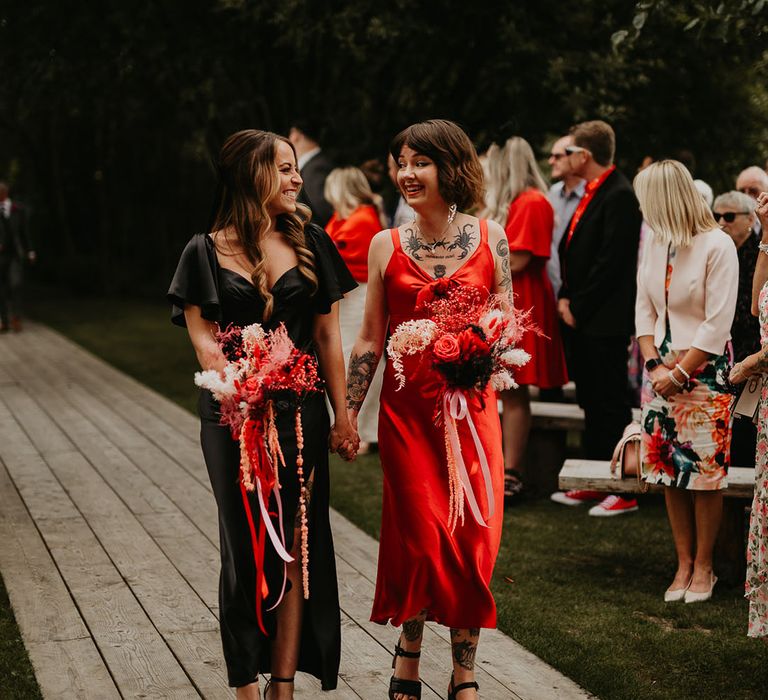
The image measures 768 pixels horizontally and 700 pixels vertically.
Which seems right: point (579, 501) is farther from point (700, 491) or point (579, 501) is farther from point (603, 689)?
point (603, 689)

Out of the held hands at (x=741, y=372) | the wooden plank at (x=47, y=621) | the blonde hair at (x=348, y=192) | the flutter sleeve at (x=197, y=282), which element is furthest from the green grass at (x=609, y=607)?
the flutter sleeve at (x=197, y=282)

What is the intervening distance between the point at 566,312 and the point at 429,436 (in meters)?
3.46

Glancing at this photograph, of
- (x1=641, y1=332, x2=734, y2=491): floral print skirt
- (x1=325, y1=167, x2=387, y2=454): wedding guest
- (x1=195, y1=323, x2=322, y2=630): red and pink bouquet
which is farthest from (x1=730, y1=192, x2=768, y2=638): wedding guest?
(x1=325, y1=167, x2=387, y2=454): wedding guest

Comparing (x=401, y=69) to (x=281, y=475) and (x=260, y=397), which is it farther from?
(x=260, y=397)

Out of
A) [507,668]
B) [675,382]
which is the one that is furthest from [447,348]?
[675,382]

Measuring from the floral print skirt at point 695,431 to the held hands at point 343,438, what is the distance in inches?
84.1

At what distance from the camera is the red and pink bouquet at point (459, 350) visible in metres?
4.14

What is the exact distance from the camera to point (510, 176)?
766 cm

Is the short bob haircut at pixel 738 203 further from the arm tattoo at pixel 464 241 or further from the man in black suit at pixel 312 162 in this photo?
the man in black suit at pixel 312 162

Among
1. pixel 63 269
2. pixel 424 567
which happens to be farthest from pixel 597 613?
pixel 63 269

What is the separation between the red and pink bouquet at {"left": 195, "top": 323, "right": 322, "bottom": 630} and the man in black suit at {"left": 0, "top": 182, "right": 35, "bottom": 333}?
583 inches

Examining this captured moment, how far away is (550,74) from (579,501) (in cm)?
526

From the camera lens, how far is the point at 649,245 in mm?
5836

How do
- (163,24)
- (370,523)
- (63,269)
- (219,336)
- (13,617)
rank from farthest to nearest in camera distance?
(63,269) < (163,24) < (370,523) < (13,617) < (219,336)
